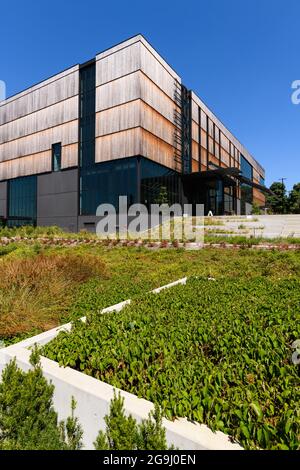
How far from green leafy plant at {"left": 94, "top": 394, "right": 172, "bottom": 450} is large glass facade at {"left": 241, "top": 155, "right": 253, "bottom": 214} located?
2011 inches

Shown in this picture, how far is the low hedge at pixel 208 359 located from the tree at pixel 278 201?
58030 mm

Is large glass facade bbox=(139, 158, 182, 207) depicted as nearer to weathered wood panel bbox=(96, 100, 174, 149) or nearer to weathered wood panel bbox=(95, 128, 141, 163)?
weathered wood panel bbox=(95, 128, 141, 163)

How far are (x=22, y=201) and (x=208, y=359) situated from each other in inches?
1588

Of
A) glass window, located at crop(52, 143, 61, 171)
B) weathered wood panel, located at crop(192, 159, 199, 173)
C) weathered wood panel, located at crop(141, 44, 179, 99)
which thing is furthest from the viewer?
weathered wood panel, located at crop(192, 159, 199, 173)

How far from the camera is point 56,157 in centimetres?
3456

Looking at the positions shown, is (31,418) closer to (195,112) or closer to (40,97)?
(195,112)

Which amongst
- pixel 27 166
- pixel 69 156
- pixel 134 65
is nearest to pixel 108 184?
pixel 69 156

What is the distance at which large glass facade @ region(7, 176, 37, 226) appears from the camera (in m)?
36.4

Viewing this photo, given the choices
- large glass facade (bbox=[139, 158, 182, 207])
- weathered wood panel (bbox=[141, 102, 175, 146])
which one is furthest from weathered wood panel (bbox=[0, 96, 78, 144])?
large glass facade (bbox=[139, 158, 182, 207])

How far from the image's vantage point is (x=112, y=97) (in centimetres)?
2862

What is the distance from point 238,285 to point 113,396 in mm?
4283

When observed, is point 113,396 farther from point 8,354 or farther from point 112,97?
point 112,97

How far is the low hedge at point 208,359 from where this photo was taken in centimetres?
209
